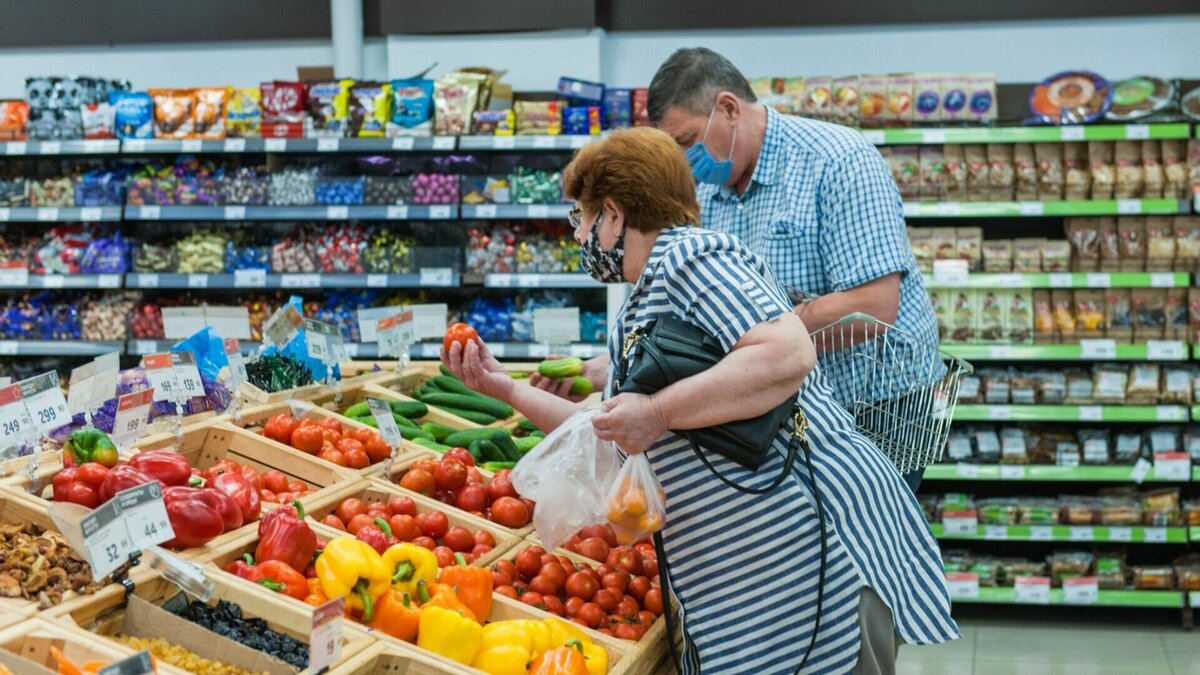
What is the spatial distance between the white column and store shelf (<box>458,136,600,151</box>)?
1.32 m

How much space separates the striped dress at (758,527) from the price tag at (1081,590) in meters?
3.78

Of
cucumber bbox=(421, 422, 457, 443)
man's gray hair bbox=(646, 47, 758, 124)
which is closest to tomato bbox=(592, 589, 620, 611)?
man's gray hair bbox=(646, 47, 758, 124)

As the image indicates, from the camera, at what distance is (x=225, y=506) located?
2.32 meters

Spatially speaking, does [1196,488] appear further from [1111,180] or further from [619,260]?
[619,260]

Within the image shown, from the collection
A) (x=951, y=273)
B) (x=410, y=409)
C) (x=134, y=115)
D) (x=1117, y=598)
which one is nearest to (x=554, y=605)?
(x=410, y=409)

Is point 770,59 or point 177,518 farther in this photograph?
point 770,59

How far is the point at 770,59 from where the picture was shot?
21.7 feet

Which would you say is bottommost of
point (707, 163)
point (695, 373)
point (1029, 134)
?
point (695, 373)

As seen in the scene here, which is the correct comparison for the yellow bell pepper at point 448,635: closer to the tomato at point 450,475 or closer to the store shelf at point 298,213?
the tomato at point 450,475

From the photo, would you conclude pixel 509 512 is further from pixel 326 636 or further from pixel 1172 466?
pixel 1172 466

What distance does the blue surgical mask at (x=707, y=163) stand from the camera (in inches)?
114

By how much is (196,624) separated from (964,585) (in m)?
4.32

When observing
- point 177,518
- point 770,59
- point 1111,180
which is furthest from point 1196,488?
point 177,518

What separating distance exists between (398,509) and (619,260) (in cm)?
93
